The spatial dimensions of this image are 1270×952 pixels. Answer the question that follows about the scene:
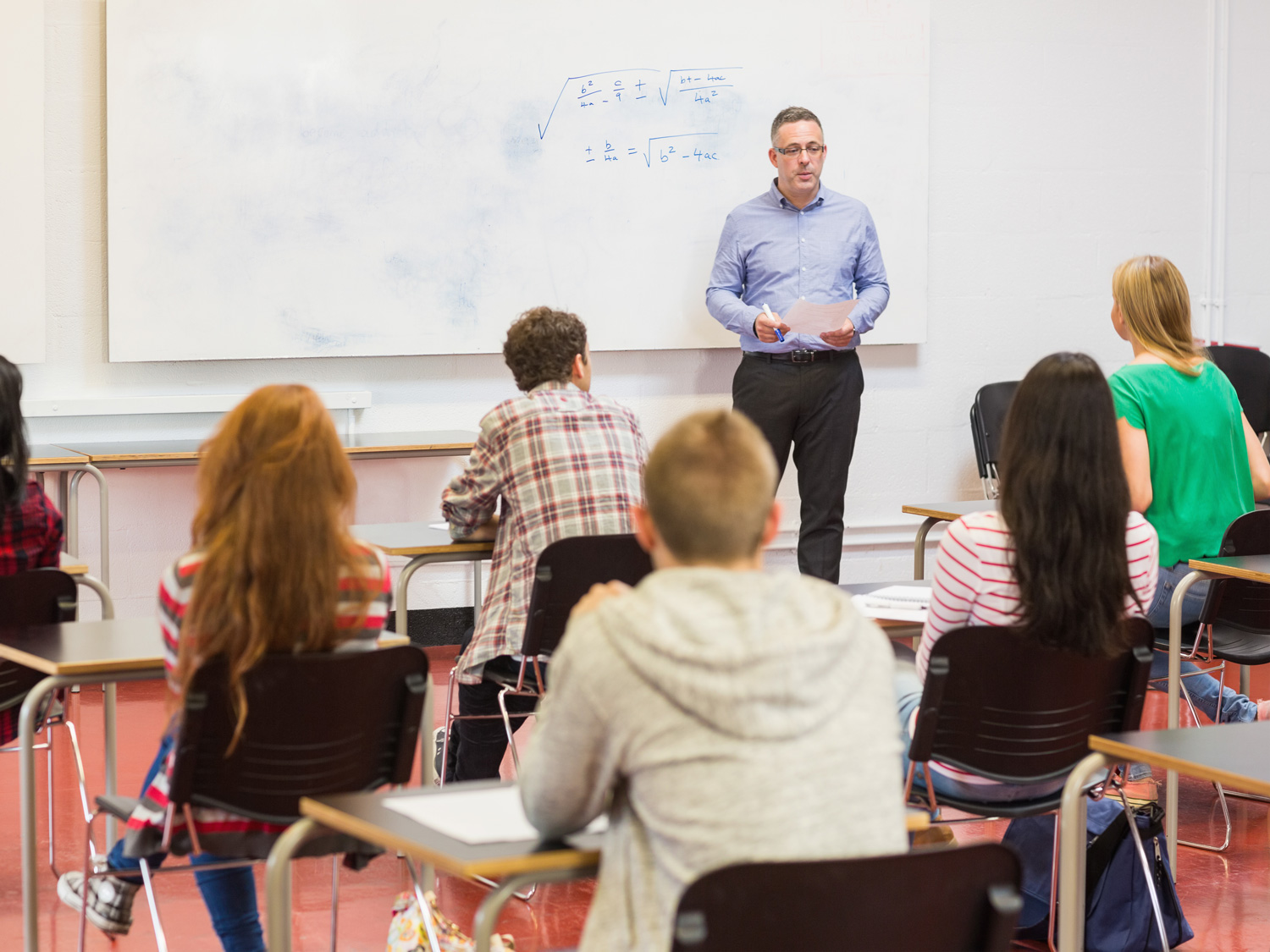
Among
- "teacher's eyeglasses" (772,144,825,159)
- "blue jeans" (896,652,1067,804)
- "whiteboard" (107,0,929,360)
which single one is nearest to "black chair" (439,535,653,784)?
"blue jeans" (896,652,1067,804)

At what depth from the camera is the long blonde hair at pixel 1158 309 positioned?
11.7 ft

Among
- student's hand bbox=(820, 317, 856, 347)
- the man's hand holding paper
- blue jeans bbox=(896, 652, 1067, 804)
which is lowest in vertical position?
blue jeans bbox=(896, 652, 1067, 804)

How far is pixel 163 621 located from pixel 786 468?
3823 millimetres

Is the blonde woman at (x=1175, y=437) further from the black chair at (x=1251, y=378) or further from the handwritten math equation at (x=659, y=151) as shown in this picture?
the black chair at (x=1251, y=378)

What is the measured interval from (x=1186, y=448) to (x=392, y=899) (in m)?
2.10

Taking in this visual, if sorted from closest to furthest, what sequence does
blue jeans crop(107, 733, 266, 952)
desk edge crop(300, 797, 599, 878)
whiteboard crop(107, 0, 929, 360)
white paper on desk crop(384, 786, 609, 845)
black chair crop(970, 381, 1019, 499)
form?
desk edge crop(300, 797, 599, 878) < white paper on desk crop(384, 786, 609, 845) < blue jeans crop(107, 733, 266, 952) < whiteboard crop(107, 0, 929, 360) < black chair crop(970, 381, 1019, 499)

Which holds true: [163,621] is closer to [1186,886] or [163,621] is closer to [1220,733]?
[1220,733]

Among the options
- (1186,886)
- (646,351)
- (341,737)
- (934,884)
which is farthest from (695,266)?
(934,884)

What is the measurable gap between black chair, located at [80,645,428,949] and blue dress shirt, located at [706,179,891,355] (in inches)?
131

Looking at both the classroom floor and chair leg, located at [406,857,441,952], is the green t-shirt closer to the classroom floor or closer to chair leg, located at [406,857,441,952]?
the classroom floor

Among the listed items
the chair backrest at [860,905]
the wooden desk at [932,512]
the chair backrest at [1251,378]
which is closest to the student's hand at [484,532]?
the wooden desk at [932,512]

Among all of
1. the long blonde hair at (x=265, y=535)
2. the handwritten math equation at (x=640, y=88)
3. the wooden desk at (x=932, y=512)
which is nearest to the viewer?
the long blonde hair at (x=265, y=535)

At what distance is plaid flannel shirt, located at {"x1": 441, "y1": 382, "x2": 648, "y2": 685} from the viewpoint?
3.24 metres

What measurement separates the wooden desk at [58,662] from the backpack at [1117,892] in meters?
1.64
